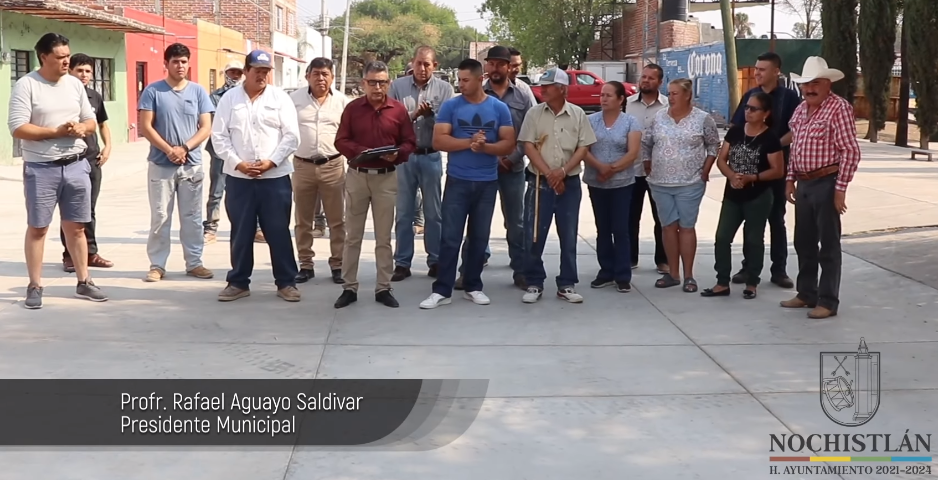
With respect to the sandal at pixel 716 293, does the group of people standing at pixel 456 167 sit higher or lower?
higher

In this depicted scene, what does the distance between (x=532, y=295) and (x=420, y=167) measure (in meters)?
1.71

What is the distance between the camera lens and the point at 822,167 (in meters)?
7.44

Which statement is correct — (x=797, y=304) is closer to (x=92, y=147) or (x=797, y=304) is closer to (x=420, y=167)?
(x=420, y=167)

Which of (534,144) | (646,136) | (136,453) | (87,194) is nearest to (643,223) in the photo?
(646,136)

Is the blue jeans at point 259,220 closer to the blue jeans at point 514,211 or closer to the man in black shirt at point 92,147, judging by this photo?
the blue jeans at point 514,211

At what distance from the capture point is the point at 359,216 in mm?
7957

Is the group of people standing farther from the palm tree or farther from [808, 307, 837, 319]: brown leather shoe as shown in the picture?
the palm tree

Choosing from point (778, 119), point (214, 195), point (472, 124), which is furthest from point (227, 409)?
point (214, 195)

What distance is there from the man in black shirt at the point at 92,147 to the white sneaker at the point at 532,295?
371 centimetres

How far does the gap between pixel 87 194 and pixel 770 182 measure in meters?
5.25

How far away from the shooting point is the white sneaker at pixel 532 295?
26.5ft

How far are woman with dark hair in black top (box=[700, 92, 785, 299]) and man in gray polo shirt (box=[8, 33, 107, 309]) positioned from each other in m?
4.85

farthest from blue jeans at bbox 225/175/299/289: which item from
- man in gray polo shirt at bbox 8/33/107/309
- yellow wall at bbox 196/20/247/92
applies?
yellow wall at bbox 196/20/247/92

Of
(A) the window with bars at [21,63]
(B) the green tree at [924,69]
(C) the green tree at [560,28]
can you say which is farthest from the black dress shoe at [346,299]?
(C) the green tree at [560,28]
